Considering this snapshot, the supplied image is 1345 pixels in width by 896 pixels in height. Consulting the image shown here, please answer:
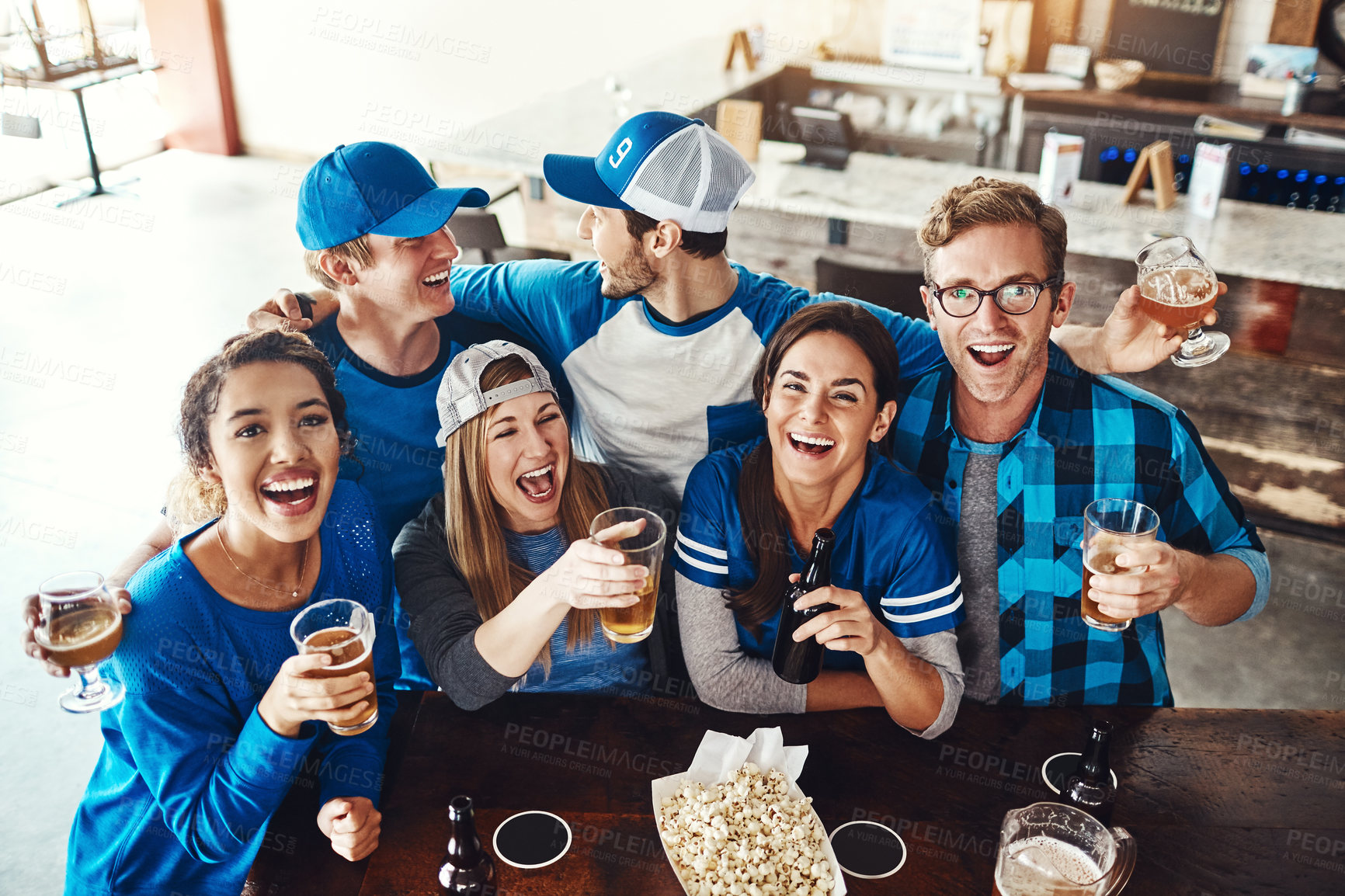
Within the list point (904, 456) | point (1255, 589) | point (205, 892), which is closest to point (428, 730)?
point (205, 892)

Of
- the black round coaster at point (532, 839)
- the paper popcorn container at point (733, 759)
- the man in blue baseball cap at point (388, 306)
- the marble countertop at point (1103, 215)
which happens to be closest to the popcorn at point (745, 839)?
the paper popcorn container at point (733, 759)

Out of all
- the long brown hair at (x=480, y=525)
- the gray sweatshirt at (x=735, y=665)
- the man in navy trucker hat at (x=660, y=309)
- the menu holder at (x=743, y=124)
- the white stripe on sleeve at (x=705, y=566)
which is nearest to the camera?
the gray sweatshirt at (x=735, y=665)

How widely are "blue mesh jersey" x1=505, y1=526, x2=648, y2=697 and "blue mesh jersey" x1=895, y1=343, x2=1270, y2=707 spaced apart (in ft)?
2.66

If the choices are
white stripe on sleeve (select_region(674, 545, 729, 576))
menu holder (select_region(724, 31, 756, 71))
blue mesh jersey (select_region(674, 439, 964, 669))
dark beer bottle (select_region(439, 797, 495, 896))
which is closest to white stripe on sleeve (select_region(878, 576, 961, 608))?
blue mesh jersey (select_region(674, 439, 964, 669))

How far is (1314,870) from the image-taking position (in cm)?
177

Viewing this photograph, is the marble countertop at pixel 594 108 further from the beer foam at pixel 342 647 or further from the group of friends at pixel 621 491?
the beer foam at pixel 342 647

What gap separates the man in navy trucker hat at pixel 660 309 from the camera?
2561 millimetres

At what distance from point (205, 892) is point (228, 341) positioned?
3.61 feet

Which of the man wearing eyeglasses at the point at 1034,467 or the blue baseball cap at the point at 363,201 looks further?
the blue baseball cap at the point at 363,201

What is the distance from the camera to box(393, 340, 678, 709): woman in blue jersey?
230 cm

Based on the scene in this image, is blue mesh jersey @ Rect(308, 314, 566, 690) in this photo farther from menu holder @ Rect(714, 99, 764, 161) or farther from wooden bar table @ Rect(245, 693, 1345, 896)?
menu holder @ Rect(714, 99, 764, 161)

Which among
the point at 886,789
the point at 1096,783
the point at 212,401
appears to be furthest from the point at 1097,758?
the point at 212,401

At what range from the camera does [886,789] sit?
6.39 feet

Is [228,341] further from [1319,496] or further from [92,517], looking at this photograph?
[1319,496]
